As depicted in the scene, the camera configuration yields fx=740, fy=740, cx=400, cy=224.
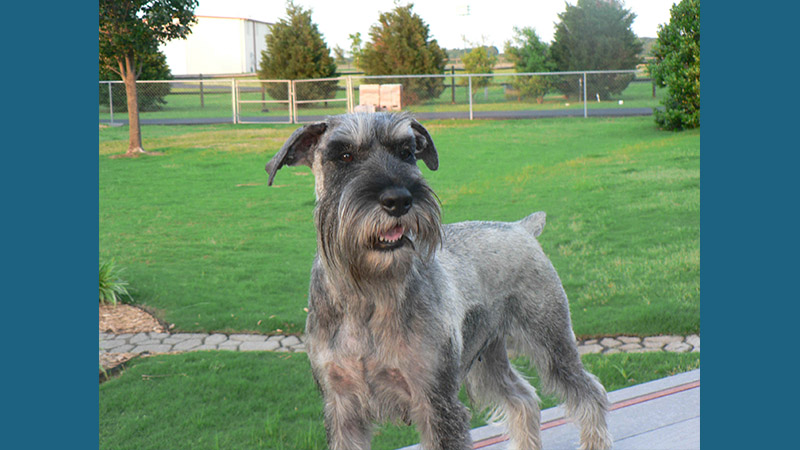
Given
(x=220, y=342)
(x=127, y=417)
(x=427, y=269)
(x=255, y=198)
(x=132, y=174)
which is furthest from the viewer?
(x=132, y=174)

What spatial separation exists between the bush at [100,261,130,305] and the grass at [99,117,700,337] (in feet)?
0.53

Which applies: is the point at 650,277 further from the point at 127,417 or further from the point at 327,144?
the point at 327,144

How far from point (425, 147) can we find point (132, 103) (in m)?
12.4

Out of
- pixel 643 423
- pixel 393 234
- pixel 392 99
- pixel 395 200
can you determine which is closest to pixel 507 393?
pixel 643 423

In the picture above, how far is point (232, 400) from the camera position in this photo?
4484 millimetres

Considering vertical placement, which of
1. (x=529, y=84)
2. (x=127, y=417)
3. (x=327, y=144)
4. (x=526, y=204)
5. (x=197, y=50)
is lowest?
(x=127, y=417)

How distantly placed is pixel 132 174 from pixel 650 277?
9.43 metres

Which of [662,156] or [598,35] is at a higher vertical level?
[598,35]

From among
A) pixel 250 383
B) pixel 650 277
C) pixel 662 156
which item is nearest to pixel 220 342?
pixel 250 383

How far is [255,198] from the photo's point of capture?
11430 millimetres

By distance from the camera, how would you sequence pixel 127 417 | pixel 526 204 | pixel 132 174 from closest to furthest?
pixel 127 417, pixel 526 204, pixel 132 174

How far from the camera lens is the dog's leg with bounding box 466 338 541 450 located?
11.4 feet

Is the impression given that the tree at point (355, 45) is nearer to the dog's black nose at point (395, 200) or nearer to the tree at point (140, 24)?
the tree at point (140, 24)

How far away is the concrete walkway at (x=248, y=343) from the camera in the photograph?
5.39 meters
